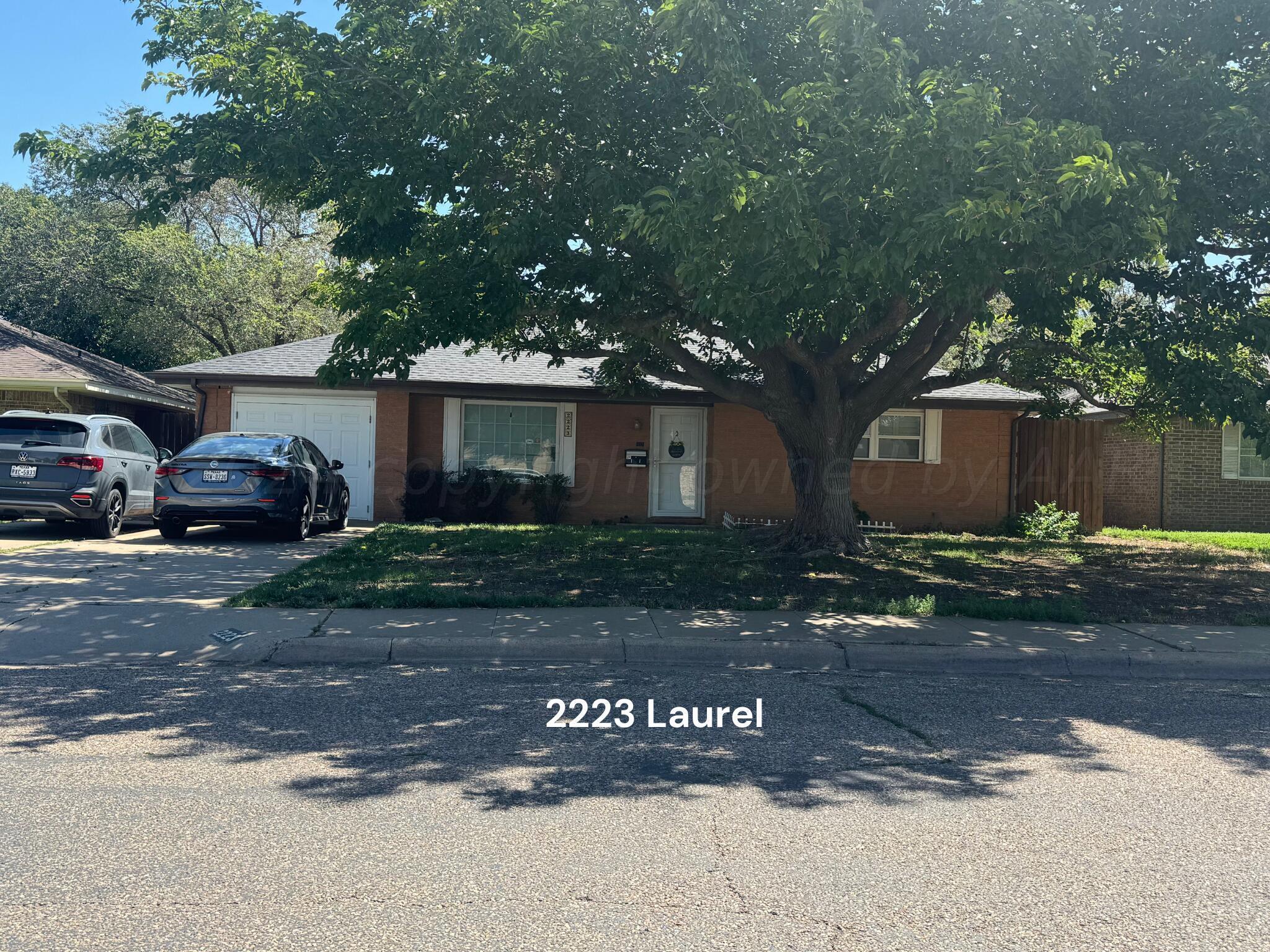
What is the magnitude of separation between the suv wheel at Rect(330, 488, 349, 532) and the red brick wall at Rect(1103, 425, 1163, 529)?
15299 mm

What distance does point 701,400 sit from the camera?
19.1 m

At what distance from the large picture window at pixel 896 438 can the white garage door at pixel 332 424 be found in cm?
931

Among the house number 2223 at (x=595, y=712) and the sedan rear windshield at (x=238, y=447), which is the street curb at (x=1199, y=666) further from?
the sedan rear windshield at (x=238, y=447)

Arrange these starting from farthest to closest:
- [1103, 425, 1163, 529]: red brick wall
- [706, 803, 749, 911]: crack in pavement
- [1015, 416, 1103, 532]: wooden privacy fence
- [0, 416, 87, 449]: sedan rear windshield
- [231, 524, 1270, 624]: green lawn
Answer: [1103, 425, 1163, 529]: red brick wall → [1015, 416, 1103, 532]: wooden privacy fence → [0, 416, 87, 449]: sedan rear windshield → [231, 524, 1270, 624]: green lawn → [706, 803, 749, 911]: crack in pavement

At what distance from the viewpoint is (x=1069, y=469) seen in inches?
769

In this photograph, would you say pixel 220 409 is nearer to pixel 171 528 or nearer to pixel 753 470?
pixel 171 528

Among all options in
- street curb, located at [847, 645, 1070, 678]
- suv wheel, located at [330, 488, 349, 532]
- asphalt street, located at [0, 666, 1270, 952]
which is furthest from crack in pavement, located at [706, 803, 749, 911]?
suv wheel, located at [330, 488, 349, 532]

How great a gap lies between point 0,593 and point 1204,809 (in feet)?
32.3

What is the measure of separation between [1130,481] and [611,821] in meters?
21.2

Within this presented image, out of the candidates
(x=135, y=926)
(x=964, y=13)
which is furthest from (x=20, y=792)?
(x=964, y=13)

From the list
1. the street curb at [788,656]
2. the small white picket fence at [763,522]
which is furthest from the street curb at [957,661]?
the small white picket fence at [763,522]

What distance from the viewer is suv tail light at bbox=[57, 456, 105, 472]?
14.1 m

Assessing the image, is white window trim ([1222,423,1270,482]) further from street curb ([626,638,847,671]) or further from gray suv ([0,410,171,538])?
gray suv ([0,410,171,538])

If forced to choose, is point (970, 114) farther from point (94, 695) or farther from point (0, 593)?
point (0, 593)
